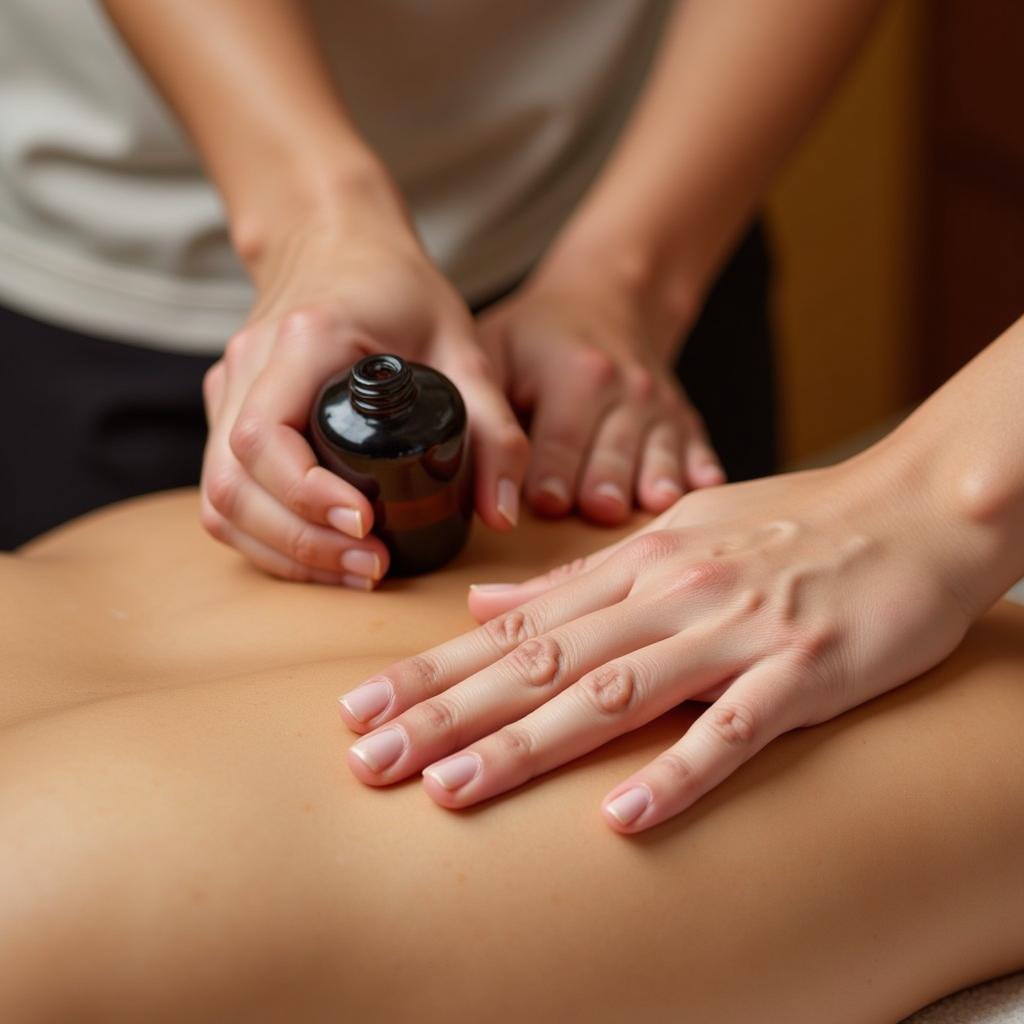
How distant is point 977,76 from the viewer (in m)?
2.58

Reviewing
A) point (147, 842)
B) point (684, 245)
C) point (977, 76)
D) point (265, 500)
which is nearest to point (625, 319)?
point (684, 245)

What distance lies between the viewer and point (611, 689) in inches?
30.9

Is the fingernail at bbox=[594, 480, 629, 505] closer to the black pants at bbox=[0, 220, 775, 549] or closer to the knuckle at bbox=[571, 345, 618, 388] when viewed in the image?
the knuckle at bbox=[571, 345, 618, 388]

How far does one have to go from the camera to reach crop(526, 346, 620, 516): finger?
3.55 feet

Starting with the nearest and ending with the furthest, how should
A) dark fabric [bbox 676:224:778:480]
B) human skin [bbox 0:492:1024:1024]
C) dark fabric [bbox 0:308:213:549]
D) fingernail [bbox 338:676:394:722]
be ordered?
1. human skin [bbox 0:492:1024:1024]
2. fingernail [bbox 338:676:394:722]
3. dark fabric [bbox 0:308:213:549]
4. dark fabric [bbox 676:224:778:480]

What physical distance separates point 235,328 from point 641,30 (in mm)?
537

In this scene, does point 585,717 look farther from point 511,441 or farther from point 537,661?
point 511,441

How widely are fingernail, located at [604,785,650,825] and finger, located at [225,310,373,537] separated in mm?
282

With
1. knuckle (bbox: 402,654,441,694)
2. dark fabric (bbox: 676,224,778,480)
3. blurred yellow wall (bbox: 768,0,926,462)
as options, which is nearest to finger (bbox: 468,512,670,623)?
knuckle (bbox: 402,654,441,694)

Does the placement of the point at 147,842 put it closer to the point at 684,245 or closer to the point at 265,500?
the point at 265,500

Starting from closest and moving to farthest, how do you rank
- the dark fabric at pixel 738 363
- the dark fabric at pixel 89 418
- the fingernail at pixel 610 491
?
the fingernail at pixel 610 491 < the dark fabric at pixel 89 418 < the dark fabric at pixel 738 363

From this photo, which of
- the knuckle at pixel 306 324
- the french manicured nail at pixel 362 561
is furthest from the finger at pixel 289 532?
the knuckle at pixel 306 324

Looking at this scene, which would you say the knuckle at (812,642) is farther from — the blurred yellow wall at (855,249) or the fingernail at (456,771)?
the blurred yellow wall at (855,249)

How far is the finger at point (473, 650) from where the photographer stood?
79 cm
